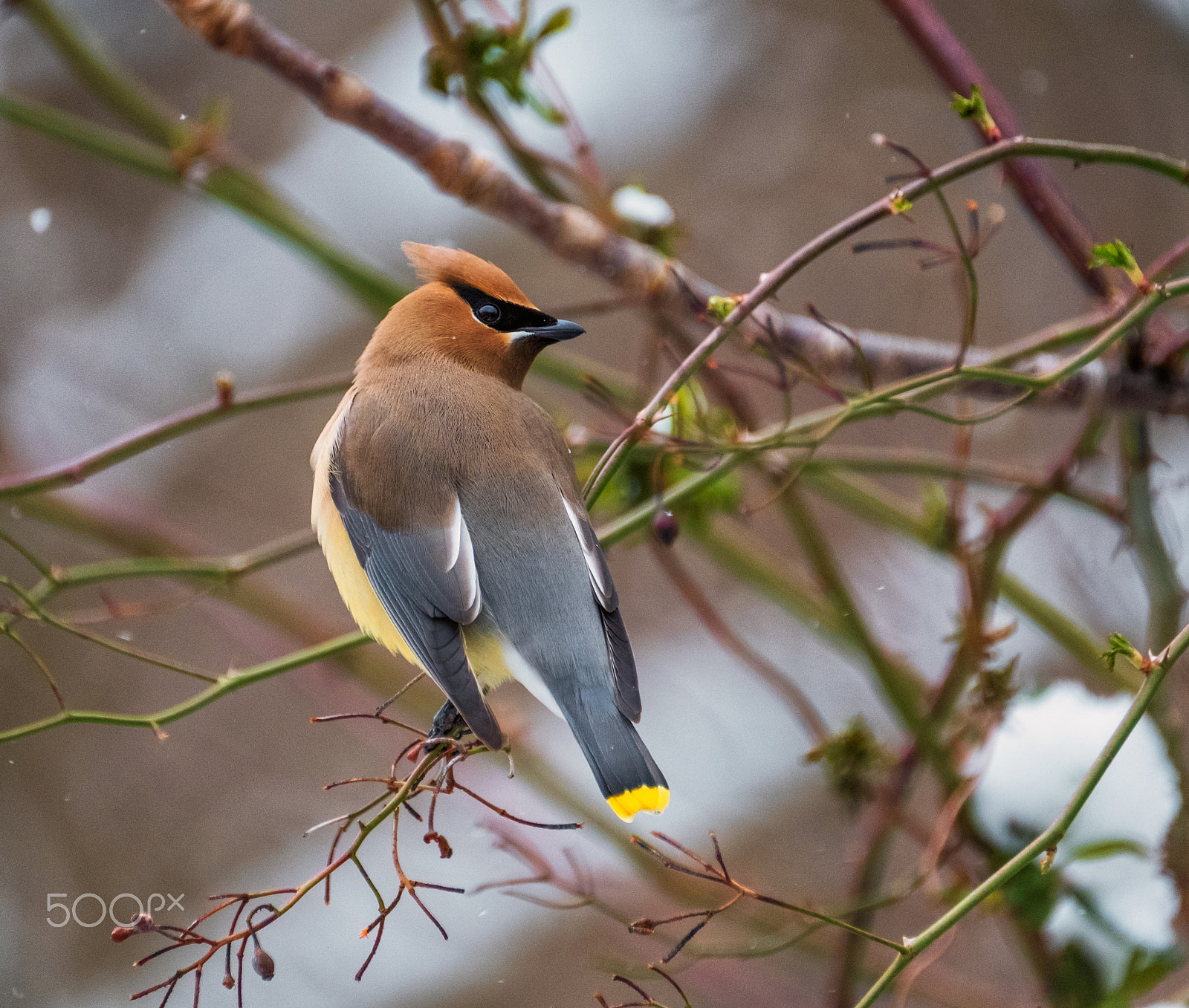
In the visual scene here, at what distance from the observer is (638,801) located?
82cm

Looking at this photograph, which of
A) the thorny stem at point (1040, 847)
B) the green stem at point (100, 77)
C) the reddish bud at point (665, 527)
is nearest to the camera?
the thorny stem at point (1040, 847)

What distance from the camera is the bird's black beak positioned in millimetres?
934

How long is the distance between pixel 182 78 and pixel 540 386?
2.58ft

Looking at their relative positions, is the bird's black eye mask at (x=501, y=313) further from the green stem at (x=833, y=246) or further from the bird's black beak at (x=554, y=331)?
the green stem at (x=833, y=246)

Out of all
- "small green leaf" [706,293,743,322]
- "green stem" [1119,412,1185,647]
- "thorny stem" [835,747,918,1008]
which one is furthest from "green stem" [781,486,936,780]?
"small green leaf" [706,293,743,322]

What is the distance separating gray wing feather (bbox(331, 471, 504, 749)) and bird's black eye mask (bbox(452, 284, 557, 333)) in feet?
0.52

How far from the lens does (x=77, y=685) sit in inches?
52.6

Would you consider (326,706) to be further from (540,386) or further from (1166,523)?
(1166,523)

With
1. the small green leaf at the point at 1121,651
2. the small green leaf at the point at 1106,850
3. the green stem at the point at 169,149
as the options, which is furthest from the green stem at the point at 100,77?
the small green leaf at the point at 1106,850

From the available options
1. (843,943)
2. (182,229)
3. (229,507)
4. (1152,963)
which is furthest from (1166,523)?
(182,229)

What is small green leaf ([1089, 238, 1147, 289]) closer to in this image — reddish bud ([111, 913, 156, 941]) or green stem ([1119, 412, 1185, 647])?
green stem ([1119, 412, 1185, 647])

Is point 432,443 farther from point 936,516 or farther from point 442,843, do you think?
point 936,516

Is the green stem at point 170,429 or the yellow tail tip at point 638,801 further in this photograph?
the green stem at point 170,429

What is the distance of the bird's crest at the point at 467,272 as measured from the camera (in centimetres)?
94
